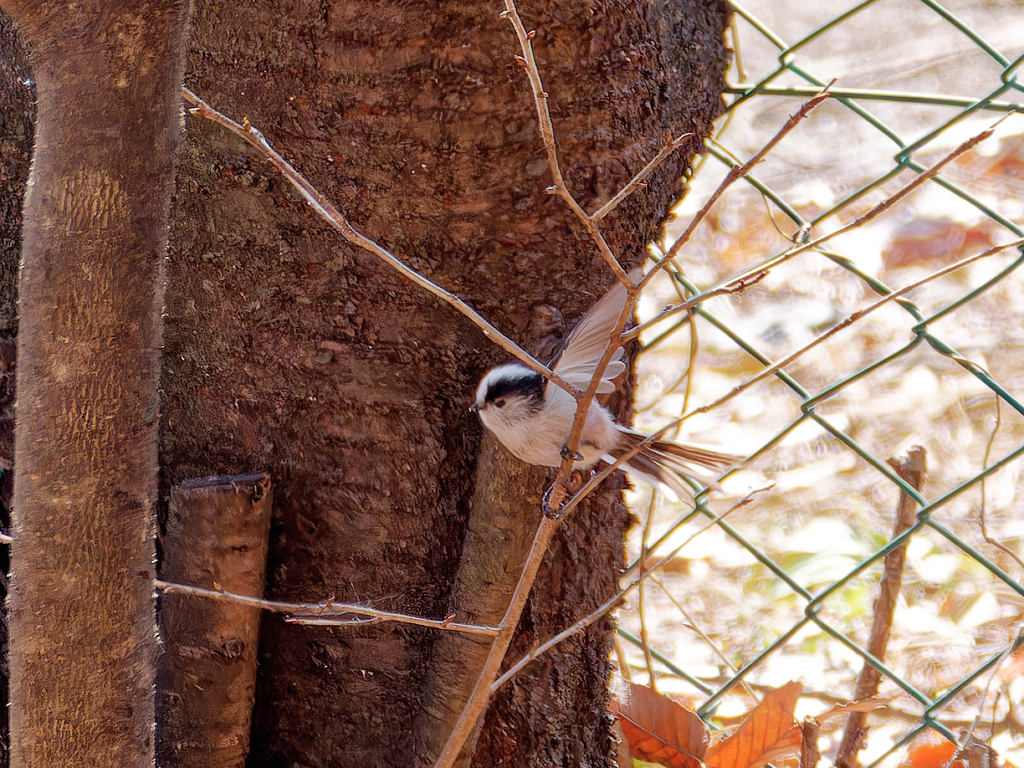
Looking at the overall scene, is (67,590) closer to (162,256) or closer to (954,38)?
(162,256)

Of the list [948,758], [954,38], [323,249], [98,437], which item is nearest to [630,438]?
[323,249]

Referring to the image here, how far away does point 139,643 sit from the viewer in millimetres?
637

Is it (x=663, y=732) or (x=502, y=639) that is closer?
(x=502, y=639)

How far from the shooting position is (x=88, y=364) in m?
0.59

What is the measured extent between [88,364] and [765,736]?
82 centimetres

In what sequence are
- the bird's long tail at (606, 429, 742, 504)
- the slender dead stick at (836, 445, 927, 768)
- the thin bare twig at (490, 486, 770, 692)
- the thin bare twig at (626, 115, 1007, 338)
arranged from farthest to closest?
the slender dead stick at (836, 445, 927, 768) < the bird's long tail at (606, 429, 742, 504) < the thin bare twig at (490, 486, 770, 692) < the thin bare twig at (626, 115, 1007, 338)

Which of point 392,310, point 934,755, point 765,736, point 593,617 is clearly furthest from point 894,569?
point 392,310

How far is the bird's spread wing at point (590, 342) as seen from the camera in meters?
0.75

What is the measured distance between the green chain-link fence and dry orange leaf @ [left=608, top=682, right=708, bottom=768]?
653mm

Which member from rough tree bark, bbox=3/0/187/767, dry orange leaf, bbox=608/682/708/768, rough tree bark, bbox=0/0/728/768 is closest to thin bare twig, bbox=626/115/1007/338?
rough tree bark, bbox=0/0/728/768

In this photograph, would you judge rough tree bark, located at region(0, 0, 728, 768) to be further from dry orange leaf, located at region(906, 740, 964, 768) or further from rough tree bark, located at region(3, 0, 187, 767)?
dry orange leaf, located at region(906, 740, 964, 768)

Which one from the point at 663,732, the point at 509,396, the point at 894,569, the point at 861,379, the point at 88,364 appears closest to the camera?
the point at 88,364

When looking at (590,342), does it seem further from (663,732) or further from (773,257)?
(663,732)

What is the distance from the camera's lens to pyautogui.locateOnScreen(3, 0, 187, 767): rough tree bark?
580mm
